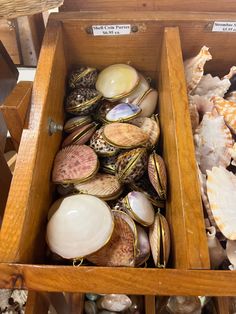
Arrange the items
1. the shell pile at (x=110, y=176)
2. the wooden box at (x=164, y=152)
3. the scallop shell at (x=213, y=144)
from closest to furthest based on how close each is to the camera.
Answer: the wooden box at (x=164, y=152) → the shell pile at (x=110, y=176) → the scallop shell at (x=213, y=144)

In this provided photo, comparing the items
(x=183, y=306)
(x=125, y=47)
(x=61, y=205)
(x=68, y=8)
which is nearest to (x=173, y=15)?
(x=125, y=47)

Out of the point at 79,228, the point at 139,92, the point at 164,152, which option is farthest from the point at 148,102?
the point at 79,228

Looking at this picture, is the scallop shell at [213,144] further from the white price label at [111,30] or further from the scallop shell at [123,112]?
the white price label at [111,30]

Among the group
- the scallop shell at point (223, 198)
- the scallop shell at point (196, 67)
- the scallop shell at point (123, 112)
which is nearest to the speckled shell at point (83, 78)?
the scallop shell at point (123, 112)

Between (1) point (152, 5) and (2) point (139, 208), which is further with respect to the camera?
(1) point (152, 5)

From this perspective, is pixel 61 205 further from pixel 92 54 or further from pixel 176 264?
pixel 92 54

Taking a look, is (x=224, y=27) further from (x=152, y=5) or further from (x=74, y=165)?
(x=74, y=165)

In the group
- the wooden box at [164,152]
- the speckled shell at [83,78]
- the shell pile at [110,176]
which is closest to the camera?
the wooden box at [164,152]
